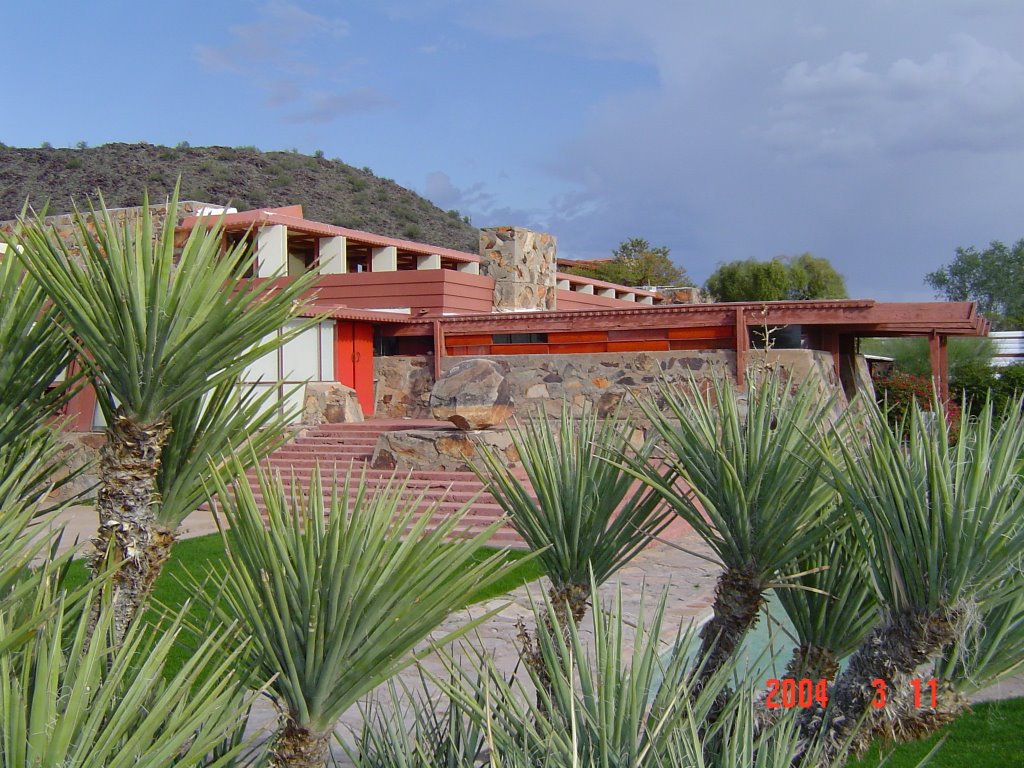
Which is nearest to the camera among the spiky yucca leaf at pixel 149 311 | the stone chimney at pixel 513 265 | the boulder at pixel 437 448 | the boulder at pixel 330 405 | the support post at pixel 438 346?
the spiky yucca leaf at pixel 149 311

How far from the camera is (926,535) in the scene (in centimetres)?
236

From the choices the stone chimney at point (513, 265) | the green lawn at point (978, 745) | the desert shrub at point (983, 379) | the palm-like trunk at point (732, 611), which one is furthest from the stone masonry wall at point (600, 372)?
the palm-like trunk at point (732, 611)

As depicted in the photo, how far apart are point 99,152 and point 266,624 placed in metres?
51.9

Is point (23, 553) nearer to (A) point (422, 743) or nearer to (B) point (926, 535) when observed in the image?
(A) point (422, 743)

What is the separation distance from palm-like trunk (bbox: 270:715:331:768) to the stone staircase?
900cm

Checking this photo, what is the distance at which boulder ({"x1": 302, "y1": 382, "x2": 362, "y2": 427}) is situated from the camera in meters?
16.9

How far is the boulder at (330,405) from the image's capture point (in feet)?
55.4

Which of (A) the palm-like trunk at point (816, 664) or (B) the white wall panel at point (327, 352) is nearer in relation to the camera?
(A) the palm-like trunk at point (816, 664)

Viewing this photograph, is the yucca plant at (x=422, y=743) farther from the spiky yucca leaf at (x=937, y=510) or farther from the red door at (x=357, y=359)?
the red door at (x=357, y=359)

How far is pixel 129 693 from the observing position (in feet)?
6.06

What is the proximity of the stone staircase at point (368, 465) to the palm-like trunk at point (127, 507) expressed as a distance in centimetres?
870

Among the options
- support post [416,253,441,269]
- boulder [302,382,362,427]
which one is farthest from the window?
support post [416,253,441,269]

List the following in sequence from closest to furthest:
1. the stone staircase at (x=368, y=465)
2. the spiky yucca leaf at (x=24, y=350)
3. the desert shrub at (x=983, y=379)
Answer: the spiky yucca leaf at (x=24, y=350) < the stone staircase at (x=368, y=465) < the desert shrub at (x=983, y=379)

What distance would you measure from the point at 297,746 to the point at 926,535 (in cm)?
167
